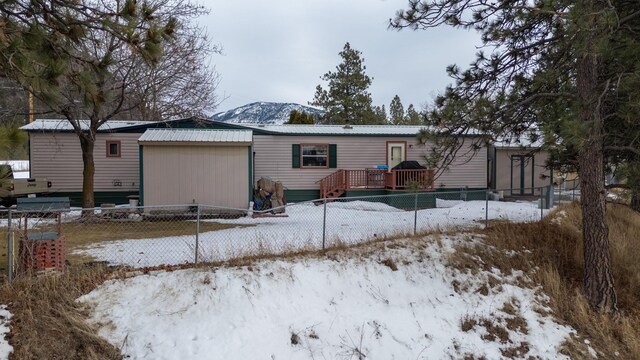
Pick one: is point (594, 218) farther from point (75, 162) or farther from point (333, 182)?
point (75, 162)

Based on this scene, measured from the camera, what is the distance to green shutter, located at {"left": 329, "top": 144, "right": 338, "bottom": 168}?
695 inches

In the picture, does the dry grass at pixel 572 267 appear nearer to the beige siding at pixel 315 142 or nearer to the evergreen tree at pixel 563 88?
the evergreen tree at pixel 563 88

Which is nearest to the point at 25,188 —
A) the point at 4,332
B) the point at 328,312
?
the point at 4,332

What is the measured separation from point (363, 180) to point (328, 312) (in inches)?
470

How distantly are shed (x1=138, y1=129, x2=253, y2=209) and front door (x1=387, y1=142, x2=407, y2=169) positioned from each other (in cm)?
685

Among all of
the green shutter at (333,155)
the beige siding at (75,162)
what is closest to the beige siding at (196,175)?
the beige siding at (75,162)

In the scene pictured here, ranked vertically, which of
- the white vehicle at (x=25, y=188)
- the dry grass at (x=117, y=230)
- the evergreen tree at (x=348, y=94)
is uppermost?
the evergreen tree at (x=348, y=94)

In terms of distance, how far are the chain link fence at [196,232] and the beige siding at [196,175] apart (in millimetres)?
569

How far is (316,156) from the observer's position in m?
17.7

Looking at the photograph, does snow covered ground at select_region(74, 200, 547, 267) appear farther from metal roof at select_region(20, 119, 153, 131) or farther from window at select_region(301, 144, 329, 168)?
metal roof at select_region(20, 119, 153, 131)

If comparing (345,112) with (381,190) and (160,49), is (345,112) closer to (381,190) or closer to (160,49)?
(381,190)

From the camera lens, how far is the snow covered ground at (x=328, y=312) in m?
4.84

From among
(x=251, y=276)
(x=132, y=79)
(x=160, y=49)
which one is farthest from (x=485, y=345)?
(x=132, y=79)

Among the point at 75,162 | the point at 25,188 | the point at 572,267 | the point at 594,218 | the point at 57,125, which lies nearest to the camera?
the point at 594,218
